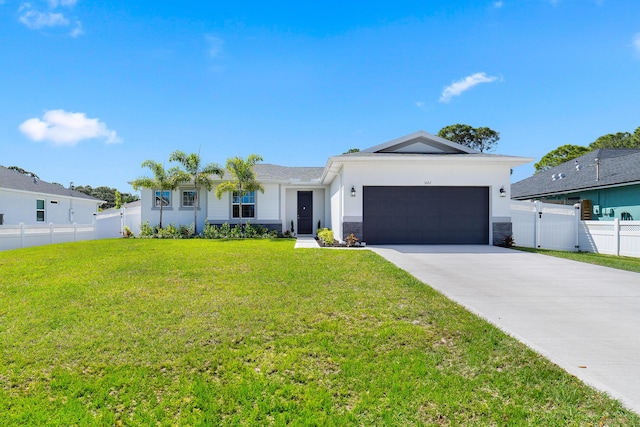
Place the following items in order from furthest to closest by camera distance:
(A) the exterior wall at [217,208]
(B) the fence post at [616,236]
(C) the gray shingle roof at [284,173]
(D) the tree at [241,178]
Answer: (C) the gray shingle roof at [284,173]
(A) the exterior wall at [217,208]
(D) the tree at [241,178]
(B) the fence post at [616,236]

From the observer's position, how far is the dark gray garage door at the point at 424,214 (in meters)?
12.6

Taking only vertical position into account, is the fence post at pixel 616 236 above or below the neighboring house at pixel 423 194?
below

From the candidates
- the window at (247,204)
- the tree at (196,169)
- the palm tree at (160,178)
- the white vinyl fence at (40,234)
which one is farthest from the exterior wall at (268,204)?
the white vinyl fence at (40,234)

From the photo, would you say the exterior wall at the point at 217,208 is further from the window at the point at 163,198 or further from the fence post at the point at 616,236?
the fence post at the point at 616,236

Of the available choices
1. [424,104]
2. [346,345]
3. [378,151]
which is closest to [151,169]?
[378,151]

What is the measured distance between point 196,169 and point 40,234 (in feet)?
23.3

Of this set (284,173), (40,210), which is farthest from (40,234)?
(284,173)

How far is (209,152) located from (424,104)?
12434mm

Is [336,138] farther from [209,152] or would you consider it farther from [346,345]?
[346,345]

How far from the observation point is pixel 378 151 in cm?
1320

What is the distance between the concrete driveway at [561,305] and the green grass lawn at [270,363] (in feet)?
1.21

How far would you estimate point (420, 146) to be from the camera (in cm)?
1350

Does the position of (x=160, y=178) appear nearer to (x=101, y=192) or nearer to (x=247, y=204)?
(x=247, y=204)

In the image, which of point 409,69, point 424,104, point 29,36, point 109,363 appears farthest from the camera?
point 424,104
